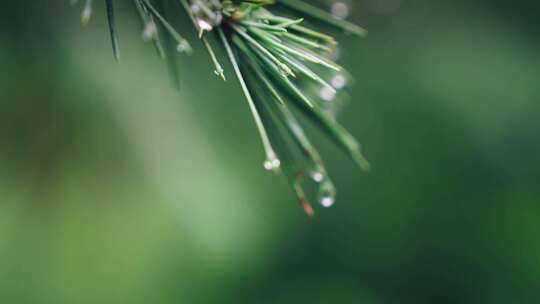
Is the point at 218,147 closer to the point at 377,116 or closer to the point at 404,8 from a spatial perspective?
the point at 377,116

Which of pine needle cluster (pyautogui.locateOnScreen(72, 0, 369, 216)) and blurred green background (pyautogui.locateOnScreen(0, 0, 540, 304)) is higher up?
blurred green background (pyautogui.locateOnScreen(0, 0, 540, 304))

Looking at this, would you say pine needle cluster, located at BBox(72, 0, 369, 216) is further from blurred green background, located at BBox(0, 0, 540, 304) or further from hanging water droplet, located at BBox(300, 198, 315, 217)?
blurred green background, located at BBox(0, 0, 540, 304)

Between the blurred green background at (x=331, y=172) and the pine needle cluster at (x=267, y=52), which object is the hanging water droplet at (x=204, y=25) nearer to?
the pine needle cluster at (x=267, y=52)

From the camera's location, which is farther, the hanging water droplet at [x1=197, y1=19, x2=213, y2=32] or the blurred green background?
the blurred green background

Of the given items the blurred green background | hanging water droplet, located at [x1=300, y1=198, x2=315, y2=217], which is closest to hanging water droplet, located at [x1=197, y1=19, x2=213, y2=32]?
hanging water droplet, located at [x1=300, y1=198, x2=315, y2=217]

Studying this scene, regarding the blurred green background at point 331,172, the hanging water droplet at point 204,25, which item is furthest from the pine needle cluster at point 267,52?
the blurred green background at point 331,172

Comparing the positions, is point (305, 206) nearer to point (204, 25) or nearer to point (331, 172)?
point (204, 25)

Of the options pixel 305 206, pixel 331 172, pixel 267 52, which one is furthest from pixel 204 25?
pixel 331 172

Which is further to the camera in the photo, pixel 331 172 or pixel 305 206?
pixel 331 172
